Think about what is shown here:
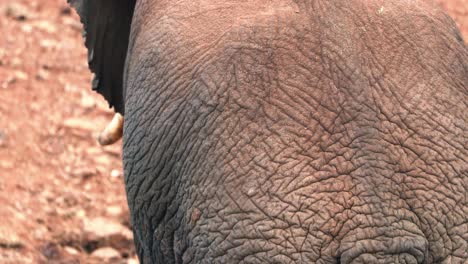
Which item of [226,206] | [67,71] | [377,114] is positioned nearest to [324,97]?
[377,114]

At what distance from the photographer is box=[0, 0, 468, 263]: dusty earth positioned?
172 inches

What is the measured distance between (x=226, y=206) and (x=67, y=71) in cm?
350

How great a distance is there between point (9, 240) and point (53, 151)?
0.81m

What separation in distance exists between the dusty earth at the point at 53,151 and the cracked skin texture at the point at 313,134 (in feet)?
5.64

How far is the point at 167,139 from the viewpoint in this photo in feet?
8.83

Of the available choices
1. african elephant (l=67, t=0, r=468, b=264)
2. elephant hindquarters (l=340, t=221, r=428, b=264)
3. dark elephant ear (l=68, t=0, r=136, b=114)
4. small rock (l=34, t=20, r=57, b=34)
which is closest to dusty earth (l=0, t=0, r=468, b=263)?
small rock (l=34, t=20, r=57, b=34)

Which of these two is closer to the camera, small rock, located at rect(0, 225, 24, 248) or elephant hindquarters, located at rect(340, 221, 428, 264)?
elephant hindquarters, located at rect(340, 221, 428, 264)

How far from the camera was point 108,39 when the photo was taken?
3.60 m

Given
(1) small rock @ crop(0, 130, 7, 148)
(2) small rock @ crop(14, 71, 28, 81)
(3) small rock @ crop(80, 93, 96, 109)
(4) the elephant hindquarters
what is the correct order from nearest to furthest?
1. (4) the elephant hindquarters
2. (1) small rock @ crop(0, 130, 7, 148)
3. (3) small rock @ crop(80, 93, 96, 109)
4. (2) small rock @ crop(14, 71, 28, 81)

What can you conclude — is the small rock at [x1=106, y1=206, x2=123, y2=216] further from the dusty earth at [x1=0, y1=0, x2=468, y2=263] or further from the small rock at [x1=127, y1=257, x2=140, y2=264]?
the small rock at [x1=127, y1=257, x2=140, y2=264]

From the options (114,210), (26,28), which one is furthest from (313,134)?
(26,28)

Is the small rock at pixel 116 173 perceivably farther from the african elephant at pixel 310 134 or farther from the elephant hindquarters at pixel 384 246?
the elephant hindquarters at pixel 384 246

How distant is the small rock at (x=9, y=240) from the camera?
14.2 ft

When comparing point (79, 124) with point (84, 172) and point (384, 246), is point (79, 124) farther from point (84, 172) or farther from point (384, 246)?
point (384, 246)
